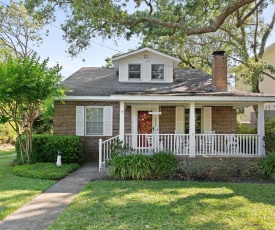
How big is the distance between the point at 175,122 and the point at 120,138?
4023 millimetres

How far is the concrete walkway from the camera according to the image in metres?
4.81

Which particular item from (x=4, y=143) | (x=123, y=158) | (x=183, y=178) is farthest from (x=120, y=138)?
(x=4, y=143)

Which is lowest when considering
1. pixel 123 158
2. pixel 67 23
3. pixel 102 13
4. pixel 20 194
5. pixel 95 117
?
pixel 20 194

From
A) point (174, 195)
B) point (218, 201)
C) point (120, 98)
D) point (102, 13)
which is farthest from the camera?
point (120, 98)

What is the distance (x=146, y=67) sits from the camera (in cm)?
1341

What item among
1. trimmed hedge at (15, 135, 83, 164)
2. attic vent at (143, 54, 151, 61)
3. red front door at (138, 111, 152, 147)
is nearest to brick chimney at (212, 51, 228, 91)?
attic vent at (143, 54, 151, 61)

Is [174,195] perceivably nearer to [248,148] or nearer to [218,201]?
[218,201]

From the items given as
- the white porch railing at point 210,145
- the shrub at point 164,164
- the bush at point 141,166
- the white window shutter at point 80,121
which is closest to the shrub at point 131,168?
the bush at point 141,166

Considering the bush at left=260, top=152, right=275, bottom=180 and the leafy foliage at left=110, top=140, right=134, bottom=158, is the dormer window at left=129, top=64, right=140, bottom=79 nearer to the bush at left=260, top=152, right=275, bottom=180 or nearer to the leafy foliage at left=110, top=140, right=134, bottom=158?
the leafy foliage at left=110, top=140, right=134, bottom=158

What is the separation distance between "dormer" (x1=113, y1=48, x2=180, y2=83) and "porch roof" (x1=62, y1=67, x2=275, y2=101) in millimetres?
341

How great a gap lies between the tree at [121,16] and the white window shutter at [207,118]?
4146 millimetres

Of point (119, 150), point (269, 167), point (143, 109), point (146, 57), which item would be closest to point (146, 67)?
point (146, 57)

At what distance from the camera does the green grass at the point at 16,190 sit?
5.79 metres

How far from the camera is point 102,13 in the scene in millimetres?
9289
